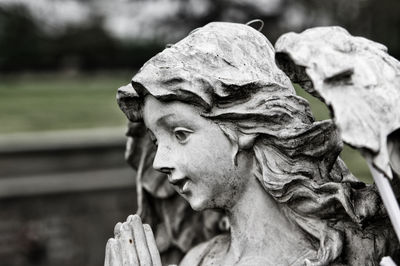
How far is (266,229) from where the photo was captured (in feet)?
5.62

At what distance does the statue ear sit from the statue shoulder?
405 millimetres

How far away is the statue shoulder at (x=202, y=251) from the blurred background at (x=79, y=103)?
5.18 meters

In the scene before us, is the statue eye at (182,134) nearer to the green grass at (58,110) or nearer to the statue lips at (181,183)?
the statue lips at (181,183)

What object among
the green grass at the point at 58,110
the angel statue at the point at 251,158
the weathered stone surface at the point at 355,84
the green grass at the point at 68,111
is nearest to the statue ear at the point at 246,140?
the angel statue at the point at 251,158

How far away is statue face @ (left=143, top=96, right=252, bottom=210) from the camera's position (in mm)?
1637

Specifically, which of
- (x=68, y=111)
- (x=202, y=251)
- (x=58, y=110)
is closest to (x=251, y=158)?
(x=202, y=251)

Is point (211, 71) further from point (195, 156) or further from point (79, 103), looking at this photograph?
point (79, 103)

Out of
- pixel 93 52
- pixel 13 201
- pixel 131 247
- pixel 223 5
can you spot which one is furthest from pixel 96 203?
pixel 93 52

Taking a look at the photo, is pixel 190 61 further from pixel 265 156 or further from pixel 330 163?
pixel 330 163

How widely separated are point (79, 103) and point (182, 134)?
42.5 feet

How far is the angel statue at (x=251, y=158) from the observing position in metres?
1.59

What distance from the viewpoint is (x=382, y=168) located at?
50.5 inches

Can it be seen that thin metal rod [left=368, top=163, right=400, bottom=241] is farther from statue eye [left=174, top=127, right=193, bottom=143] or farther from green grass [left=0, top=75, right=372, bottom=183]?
green grass [left=0, top=75, right=372, bottom=183]

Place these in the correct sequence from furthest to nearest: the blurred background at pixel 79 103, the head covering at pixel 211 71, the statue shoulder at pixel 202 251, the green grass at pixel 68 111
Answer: the green grass at pixel 68 111 < the blurred background at pixel 79 103 < the statue shoulder at pixel 202 251 < the head covering at pixel 211 71
